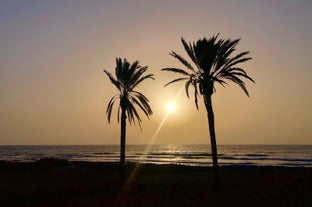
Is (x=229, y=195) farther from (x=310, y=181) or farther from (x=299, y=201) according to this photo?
(x=310, y=181)

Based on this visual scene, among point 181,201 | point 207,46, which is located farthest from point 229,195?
point 207,46

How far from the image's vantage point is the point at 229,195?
21.6m

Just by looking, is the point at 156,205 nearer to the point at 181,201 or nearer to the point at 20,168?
the point at 181,201

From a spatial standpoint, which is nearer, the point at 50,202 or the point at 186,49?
the point at 50,202

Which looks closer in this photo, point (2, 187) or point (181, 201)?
point (181, 201)

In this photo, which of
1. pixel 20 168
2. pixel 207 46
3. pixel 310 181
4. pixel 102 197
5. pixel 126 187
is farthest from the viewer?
pixel 20 168

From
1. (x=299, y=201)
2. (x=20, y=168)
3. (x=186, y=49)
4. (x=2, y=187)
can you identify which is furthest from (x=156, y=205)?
(x=20, y=168)

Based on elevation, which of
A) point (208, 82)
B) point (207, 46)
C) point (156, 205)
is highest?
point (207, 46)

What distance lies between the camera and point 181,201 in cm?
1966

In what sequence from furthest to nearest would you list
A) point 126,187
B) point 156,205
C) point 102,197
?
point 126,187 < point 102,197 < point 156,205

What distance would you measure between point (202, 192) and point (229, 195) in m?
1.76

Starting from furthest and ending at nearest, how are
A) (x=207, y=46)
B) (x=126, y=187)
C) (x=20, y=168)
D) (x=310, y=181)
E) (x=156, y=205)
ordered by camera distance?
1. (x=20, y=168)
2. (x=310, y=181)
3. (x=126, y=187)
4. (x=207, y=46)
5. (x=156, y=205)

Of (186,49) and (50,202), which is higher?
(186,49)

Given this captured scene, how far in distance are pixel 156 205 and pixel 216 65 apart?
10333mm
